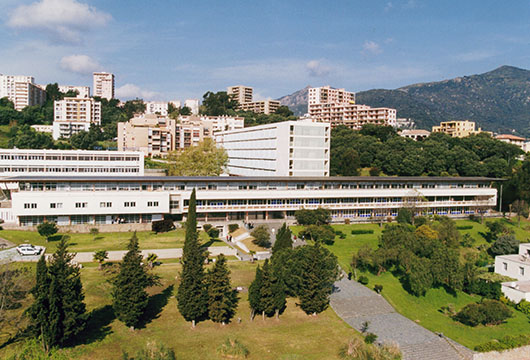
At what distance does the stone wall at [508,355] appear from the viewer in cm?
2776

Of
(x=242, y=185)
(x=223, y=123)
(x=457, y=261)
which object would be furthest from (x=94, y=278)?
(x=223, y=123)

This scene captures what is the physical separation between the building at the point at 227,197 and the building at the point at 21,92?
94370 millimetres

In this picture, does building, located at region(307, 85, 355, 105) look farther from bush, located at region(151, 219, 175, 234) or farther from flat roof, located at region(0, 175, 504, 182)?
bush, located at region(151, 219, 175, 234)

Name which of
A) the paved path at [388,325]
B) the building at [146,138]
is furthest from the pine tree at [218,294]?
the building at [146,138]

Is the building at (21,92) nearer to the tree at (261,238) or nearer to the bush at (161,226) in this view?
the bush at (161,226)

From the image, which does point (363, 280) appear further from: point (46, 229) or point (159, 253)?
point (46, 229)

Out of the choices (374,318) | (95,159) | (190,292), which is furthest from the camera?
(95,159)

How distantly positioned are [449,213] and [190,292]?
52844 mm

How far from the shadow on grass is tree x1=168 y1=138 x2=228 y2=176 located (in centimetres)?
4585

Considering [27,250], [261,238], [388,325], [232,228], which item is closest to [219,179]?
[232,228]

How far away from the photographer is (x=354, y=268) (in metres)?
41.0

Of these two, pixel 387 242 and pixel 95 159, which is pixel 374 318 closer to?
pixel 387 242

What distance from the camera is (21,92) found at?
147m

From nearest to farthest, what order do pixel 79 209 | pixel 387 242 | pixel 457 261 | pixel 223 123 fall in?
pixel 457 261 → pixel 387 242 → pixel 79 209 → pixel 223 123
